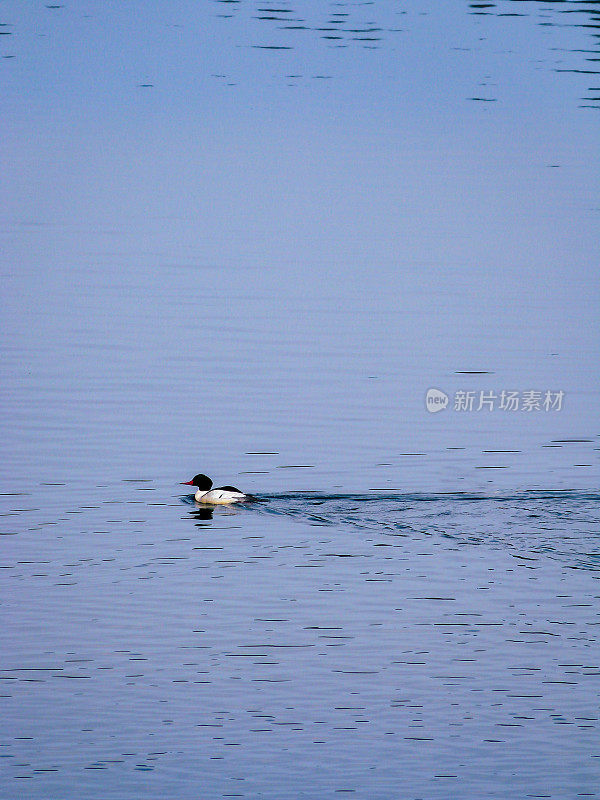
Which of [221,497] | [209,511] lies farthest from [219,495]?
[209,511]

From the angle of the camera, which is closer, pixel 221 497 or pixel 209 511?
pixel 209 511

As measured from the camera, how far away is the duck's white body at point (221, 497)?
1833 centimetres

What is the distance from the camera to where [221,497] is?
1842 cm

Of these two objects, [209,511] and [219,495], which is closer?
[209,511]

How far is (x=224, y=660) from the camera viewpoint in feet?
44.0

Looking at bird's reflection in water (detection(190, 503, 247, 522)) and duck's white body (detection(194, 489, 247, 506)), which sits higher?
duck's white body (detection(194, 489, 247, 506))

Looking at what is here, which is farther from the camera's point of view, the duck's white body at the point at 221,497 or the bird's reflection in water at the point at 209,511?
the duck's white body at the point at 221,497

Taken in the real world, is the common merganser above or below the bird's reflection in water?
above

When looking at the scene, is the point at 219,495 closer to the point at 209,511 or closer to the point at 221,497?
the point at 221,497

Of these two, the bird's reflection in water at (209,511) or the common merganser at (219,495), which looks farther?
the common merganser at (219,495)

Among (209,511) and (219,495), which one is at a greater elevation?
(219,495)

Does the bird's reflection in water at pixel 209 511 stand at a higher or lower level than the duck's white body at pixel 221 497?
lower

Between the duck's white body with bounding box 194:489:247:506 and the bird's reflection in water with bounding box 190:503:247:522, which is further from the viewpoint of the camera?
the duck's white body with bounding box 194:489:247:506

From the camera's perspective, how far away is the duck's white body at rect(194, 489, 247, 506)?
1833 cm
